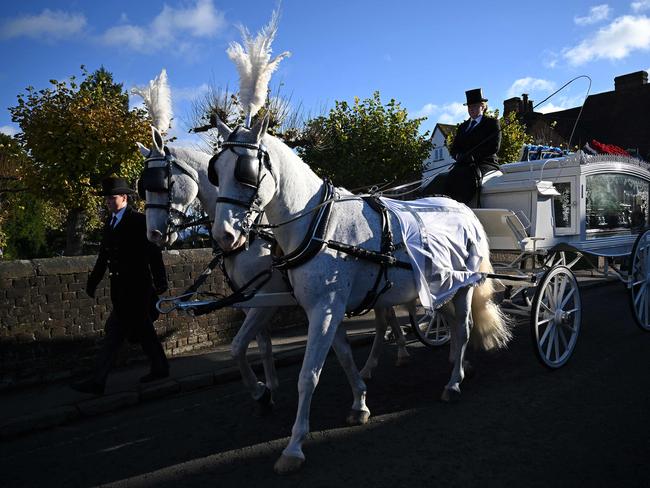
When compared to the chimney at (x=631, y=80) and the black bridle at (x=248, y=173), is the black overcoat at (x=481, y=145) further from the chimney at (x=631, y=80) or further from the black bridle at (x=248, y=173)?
the chimney at (x=631, y=80)

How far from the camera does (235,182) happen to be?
10.3 feet

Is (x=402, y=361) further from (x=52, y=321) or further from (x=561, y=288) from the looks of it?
(x=52, y=321)

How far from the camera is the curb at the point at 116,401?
4.50 meters

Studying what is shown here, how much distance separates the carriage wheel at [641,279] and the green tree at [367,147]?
1005cm

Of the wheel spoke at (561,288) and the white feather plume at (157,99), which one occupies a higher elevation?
the white feather plume at (157,99)

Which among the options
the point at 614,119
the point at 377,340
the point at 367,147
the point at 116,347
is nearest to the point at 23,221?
the point at 367,147

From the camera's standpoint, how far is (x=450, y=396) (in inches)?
172

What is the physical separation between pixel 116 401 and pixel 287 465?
8.60ft

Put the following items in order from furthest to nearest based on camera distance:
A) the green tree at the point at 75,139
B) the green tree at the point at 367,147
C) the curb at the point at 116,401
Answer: the green tree at the point at 367,147 → the green tree at the point at 75,139 → the curb at the point at 116,401

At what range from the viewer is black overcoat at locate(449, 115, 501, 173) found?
18.9 feet

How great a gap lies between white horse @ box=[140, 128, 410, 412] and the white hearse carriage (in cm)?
238

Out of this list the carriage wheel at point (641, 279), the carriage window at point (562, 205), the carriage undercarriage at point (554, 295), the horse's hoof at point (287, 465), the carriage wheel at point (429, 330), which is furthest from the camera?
the carriage wheel at point (641, 279)

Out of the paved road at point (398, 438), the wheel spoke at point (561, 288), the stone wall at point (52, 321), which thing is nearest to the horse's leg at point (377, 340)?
the paved road at point (398, 438)

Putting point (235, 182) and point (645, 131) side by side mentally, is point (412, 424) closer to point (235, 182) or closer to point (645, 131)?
point (235, 182)
